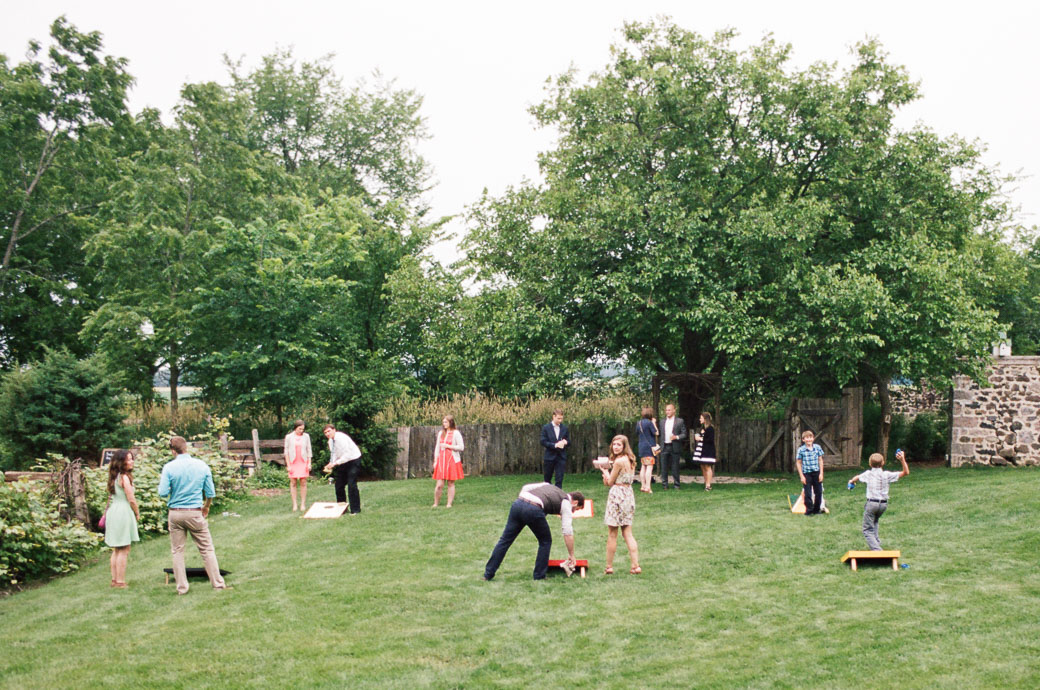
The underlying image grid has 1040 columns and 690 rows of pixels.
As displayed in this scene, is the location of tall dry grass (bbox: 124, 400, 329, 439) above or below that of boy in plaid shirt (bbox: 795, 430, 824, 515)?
above

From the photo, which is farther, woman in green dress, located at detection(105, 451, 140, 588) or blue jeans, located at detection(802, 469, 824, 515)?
blue jeans, located at detection(802, 469, 824, 515)

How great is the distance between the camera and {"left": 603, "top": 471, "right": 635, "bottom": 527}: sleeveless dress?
35.1 ft

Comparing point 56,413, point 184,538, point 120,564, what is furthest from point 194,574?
point 56,413

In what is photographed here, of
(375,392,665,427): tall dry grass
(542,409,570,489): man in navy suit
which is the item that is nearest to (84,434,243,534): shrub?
(375,392,665,427): tall dry grass

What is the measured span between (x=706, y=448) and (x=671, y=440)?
75 cm

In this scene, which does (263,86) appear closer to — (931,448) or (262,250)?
(262,250)

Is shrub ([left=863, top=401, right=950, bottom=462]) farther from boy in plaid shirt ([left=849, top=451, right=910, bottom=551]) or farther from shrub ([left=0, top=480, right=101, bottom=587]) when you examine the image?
shrub ([left=0, top=480, right=101, bottom=587])

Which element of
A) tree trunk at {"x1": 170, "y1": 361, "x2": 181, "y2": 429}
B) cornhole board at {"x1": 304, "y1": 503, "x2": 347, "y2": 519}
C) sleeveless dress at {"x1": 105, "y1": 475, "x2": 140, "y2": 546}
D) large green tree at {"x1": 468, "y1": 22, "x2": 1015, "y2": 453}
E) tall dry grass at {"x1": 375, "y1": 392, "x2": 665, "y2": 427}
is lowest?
cornhole board at {"x1": 304, "y1": 503, "x2": 347, "y2": 519}

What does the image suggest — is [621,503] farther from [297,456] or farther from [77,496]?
[77,496]

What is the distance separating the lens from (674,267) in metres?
19.8

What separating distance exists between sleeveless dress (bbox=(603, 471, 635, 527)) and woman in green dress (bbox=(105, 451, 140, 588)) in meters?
5.70

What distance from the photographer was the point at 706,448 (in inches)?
744

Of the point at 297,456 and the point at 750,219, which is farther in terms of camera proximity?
the point at 750,219

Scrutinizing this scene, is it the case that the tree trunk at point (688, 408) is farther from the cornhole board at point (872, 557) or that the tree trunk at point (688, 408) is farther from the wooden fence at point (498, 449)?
the cornhole board at point (872, 557)
